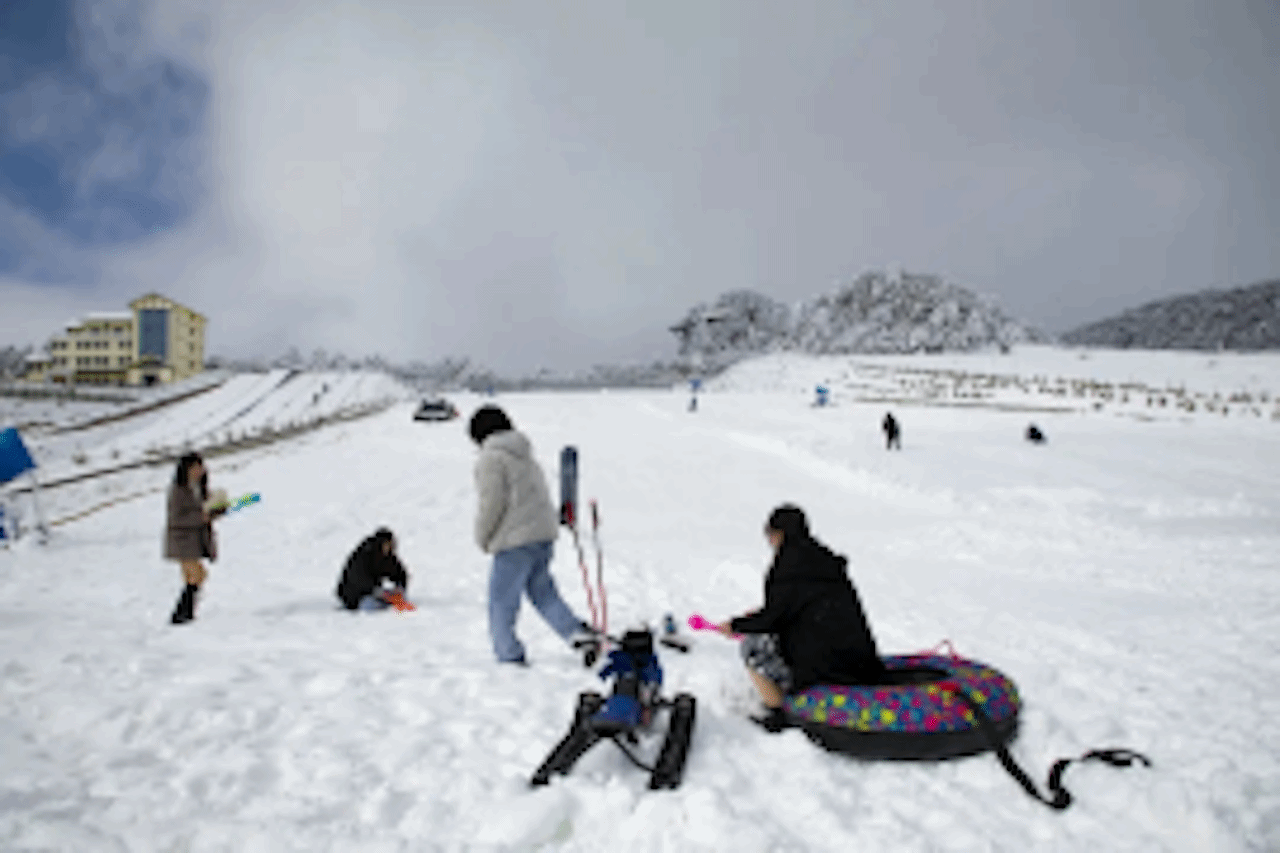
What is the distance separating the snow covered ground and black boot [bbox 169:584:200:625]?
0.18 m

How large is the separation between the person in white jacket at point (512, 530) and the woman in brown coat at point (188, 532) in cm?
426

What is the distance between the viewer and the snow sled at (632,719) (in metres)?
3.24

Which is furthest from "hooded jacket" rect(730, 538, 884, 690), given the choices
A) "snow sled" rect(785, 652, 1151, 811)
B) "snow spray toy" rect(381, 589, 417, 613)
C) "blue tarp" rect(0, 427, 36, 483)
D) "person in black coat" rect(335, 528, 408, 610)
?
"blue tarp" rect(0, 427, 36, 483)

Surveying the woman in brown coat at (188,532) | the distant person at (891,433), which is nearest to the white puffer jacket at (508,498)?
the woman in brown coat at (188,532)

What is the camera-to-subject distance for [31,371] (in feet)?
255

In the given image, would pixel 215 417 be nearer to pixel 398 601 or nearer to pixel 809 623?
pixel 398 601

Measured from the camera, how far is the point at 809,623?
12.6 feet

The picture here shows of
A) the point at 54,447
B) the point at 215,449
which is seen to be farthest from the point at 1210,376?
the point at 54,447

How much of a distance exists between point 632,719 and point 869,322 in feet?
263

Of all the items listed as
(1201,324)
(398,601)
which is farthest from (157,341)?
(1201,324)

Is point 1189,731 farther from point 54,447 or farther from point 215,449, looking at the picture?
point 54,447

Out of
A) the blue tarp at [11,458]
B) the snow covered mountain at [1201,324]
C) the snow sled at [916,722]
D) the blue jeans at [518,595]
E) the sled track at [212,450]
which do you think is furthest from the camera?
→ the snow covered mountain at [1201,324]

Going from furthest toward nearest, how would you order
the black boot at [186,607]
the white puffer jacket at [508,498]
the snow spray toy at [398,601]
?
the snow spray toy at [398,601]
the black boot at [186,607]
the white puffer jacket at [508,498]

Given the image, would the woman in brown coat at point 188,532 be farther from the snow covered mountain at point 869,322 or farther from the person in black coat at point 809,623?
the snow covered mountain at point 869,322
